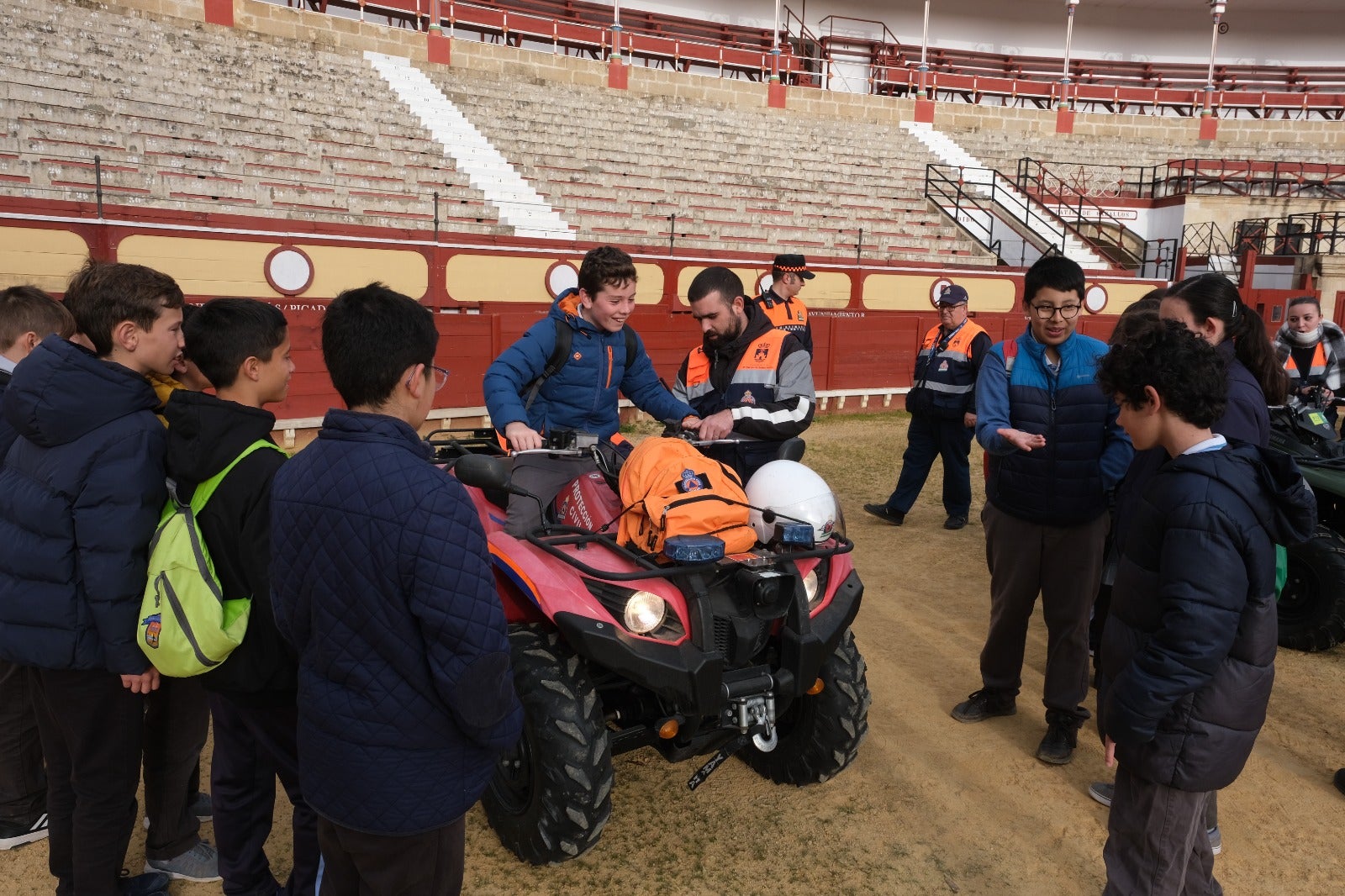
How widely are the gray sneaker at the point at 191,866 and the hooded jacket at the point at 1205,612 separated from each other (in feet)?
8.52

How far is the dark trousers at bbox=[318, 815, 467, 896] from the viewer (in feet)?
5.79

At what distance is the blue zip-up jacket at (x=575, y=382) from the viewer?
10.6ft

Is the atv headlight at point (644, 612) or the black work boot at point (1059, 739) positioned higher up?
the atv headlight at point (644, 612)

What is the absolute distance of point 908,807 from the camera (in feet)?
10.1

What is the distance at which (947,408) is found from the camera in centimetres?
660

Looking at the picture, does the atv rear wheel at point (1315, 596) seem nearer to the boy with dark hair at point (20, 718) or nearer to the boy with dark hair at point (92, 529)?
the boy with dark hair at point (92, 529)

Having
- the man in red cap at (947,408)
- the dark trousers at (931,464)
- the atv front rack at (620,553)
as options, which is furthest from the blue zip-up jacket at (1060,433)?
the dark trousers at (931,464)

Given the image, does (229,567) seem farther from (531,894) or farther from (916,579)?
(916,579)

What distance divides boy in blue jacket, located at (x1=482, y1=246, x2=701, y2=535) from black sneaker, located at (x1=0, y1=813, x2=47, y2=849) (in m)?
1.80

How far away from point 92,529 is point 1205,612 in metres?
2.63

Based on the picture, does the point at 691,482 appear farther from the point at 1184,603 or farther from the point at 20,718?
the point at 20,718

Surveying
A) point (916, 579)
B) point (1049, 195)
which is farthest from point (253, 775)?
point (1049, 195)

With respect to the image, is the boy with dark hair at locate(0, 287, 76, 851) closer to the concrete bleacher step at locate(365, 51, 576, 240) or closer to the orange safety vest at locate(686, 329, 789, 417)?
the orange safety vest at locate(686, 329, 789, 417)

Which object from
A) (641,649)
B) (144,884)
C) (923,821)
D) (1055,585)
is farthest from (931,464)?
(144,884)
